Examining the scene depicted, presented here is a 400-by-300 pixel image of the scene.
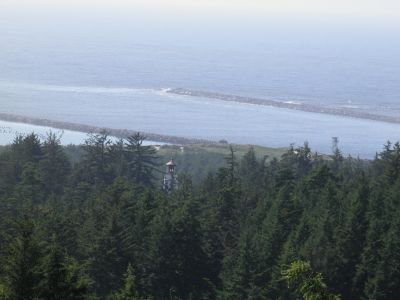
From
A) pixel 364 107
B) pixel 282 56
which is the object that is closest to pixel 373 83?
pixel 364 107

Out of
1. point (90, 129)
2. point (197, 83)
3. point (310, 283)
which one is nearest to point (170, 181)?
point (90, 129)

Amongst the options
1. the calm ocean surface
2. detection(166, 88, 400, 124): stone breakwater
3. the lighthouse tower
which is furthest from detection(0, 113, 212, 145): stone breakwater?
the lighthouse tower

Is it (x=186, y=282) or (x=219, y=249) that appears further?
(x=219, y=249)

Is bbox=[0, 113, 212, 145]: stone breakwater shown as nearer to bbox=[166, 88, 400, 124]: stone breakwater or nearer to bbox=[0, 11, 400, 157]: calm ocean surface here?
bbox=[0, 11, 400, 157]: calm ocean surface

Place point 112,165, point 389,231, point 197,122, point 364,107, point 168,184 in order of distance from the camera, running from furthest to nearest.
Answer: point 364,107
point 197,122
point 168,184
point 112,165
point 389,231

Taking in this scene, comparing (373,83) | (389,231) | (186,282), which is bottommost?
(186,282)

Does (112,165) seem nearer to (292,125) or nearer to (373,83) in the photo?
(292,125)
